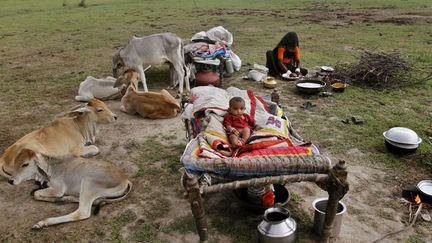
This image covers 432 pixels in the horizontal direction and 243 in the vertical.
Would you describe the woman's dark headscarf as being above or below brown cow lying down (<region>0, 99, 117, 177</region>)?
above

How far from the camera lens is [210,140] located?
395cm

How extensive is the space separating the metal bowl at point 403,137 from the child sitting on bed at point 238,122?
1901 millimetres

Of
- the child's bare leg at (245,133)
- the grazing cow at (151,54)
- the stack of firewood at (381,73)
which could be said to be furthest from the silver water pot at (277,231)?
the stack of firewood at (381,73)

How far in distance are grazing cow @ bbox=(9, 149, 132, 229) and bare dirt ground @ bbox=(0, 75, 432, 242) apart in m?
0.12

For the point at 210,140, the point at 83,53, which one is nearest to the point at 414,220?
the point at 210,140

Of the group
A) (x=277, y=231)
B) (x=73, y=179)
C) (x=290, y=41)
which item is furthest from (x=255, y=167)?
(x=290, y=41)

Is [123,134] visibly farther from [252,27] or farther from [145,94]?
[252,27]

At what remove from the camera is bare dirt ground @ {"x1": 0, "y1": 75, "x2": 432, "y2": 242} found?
12.1 feet

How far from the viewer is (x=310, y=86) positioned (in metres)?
7.34

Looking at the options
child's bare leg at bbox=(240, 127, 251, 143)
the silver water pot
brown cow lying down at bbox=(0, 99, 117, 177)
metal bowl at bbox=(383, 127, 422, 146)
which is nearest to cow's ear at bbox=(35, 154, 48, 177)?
brown cow lying down at bbox=(0, 99, 117, 177)

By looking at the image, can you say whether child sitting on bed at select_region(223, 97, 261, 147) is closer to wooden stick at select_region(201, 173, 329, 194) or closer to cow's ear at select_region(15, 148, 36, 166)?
wooden stick at select_region(201, 173, 329, 194)

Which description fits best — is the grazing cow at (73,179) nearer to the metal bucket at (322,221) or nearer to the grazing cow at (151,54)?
the metal bucket at (322,221)

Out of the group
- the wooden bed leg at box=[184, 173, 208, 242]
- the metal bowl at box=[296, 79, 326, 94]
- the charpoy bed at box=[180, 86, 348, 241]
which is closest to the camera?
the wooden bed leg at box=[184, 173, 208, 242]

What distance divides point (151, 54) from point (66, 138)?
3310 millimetres
